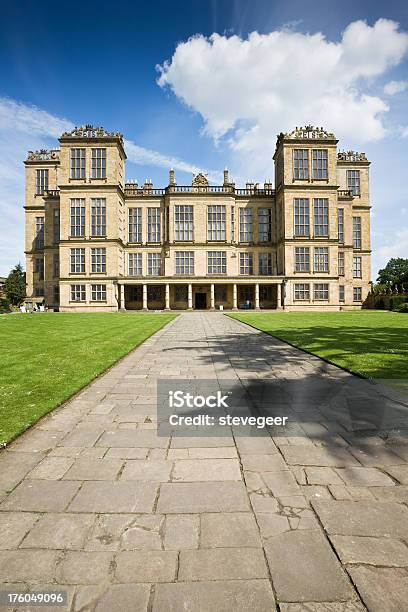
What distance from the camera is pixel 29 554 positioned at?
2316 mm

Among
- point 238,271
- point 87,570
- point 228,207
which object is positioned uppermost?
A: point 228,207

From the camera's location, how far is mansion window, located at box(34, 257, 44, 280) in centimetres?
4866

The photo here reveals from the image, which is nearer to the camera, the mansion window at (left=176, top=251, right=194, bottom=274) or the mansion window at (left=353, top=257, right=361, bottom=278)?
the mansion window at (left=176, top=251, right=194, bottom=274)

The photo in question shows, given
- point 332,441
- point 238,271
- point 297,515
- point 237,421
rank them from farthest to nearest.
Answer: point 238,271 → point 237,421 → point 332,441 → point 297,515

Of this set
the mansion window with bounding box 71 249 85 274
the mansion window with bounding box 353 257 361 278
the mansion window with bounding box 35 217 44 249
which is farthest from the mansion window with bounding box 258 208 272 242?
the mansion window with bounding box 35 217 44 249

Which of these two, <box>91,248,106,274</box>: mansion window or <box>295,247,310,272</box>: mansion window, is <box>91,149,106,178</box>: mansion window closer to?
<box>91,248,106,274</box>: mansion window

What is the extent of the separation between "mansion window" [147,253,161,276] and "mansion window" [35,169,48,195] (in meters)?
18.7

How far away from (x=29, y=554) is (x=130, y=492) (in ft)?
3.01

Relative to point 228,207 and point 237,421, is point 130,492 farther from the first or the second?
point 228,207

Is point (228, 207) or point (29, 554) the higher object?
point (228, 207)

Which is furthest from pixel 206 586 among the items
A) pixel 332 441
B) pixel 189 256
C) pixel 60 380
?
pixel 189 256

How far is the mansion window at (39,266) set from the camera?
160 ft

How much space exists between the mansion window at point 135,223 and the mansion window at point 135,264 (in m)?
2.33

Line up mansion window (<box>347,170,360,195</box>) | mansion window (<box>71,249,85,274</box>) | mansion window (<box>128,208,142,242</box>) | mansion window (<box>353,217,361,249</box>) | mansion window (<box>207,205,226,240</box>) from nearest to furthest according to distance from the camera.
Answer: mansion window (<box>71,249,85,274</box>) < mansion window (<box>207,205,226,240</box>) < mansion window (<box>128,208,142,242</box>) < mansion window (<box>347,170,360,195</box>) < mansion window (<box>353,217,361,249</box>)
